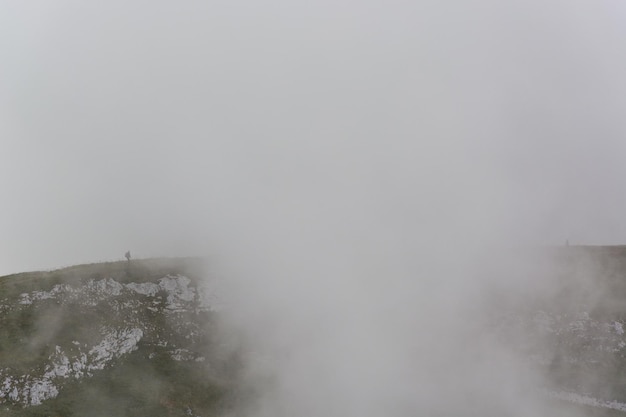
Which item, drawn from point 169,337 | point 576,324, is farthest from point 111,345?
point 576,324

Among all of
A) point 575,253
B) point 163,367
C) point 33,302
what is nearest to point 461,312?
point 575,253

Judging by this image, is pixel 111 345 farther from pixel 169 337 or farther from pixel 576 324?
pixel 576 324

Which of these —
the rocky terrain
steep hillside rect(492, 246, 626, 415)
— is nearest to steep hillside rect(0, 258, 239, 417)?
the rocky terrain

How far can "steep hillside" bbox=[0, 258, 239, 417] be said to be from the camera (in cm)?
5641

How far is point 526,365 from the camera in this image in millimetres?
73750

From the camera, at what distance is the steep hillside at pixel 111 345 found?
56.4 metres

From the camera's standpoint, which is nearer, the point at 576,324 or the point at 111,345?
the point at 111,345

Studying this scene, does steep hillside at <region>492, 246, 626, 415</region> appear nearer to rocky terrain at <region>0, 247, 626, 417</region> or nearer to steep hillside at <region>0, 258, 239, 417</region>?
rocky terrain at <region>0, 247, 626, 417</region>

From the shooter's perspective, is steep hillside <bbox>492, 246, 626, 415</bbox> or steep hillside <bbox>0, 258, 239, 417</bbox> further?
steep hillside <bbox>492, 246, 626, 415</bbox>

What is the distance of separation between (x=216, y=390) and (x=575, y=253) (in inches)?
2637

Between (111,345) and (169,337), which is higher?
(111,345)

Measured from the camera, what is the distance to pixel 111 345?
64.6 metres

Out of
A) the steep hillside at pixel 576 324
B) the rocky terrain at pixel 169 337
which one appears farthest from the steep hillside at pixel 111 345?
the steep hillside at pixel 576 324

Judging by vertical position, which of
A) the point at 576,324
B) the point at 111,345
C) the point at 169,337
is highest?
→ the point at 111,345
